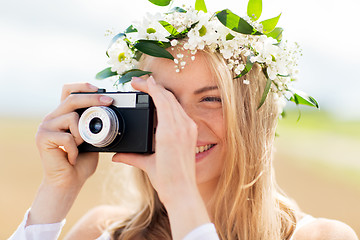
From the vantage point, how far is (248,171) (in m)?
1.96

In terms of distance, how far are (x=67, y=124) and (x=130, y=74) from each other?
0.37 m

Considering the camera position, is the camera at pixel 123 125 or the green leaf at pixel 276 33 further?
the green leaf at pixel 276 33

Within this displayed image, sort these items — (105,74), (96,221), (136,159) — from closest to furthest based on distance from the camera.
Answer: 1. (136,159)
2. (105,74)
3. (96,221)

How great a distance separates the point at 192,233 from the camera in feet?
4.43

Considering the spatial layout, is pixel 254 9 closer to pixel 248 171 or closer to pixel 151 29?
pixel 151 29

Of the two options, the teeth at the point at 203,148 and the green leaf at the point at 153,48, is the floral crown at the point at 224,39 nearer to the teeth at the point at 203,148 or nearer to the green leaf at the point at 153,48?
the green leaf at the point at 153,48

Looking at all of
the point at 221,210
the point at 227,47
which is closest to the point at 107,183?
the point at 221,210

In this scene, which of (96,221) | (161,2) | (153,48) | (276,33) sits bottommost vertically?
(96,221)

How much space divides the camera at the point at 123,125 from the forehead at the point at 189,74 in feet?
0.59

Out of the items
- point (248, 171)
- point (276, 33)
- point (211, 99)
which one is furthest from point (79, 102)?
point (276, 33)

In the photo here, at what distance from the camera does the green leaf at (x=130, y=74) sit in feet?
6.16

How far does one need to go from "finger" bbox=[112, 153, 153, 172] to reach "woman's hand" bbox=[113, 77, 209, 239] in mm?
102

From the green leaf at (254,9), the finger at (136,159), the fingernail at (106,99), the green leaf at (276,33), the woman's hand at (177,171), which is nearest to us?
the woman's hand at (177,171)

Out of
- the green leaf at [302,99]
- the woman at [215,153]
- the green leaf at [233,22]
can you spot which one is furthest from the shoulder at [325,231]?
the green leaf at [233,22]
